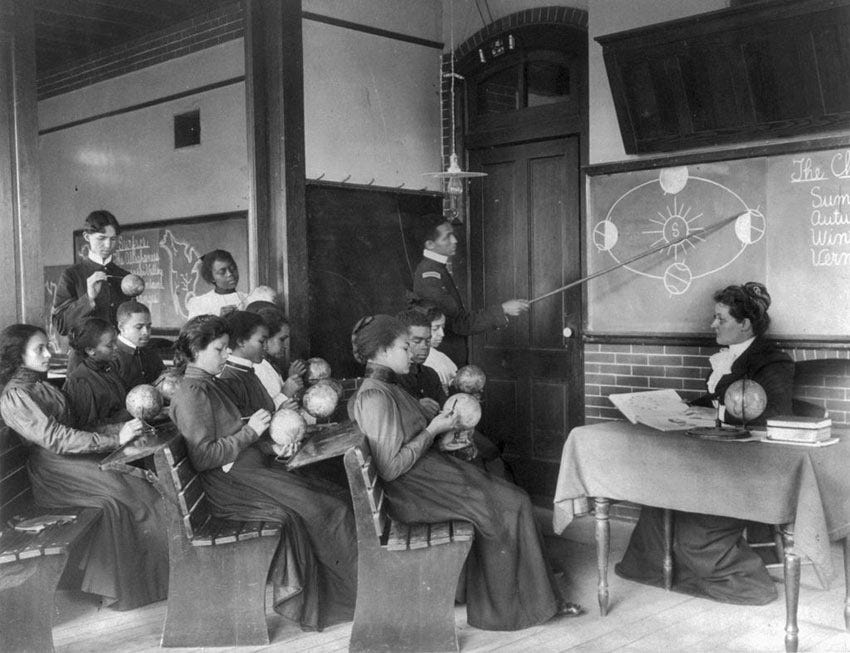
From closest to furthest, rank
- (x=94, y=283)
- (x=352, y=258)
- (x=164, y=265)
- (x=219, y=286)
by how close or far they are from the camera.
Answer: (x=94, y=283) → (x=219, y=286) → (x=352, y=258) → (x=164, y=265)

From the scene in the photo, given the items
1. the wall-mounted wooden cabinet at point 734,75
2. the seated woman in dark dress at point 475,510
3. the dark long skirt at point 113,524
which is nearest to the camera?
the seated woman in dark dress at point 475,510

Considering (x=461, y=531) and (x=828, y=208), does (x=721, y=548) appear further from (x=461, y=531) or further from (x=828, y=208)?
(x=828, y=208)

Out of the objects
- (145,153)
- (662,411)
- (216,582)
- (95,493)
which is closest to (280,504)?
(216,582)

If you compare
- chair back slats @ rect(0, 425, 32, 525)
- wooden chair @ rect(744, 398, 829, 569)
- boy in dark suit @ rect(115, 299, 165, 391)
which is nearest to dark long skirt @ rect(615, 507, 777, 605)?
wooden chair @ rect(744, 398, 829, 569)

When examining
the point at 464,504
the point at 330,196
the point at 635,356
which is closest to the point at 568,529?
the point at 635,356

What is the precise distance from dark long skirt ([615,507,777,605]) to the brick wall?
3.39 feet

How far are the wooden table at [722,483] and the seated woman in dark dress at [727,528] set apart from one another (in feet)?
1.77

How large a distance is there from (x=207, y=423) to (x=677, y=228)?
3181 mm

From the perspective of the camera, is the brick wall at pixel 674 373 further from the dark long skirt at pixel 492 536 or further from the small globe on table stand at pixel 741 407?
the dark long skirt at pixel 492 536

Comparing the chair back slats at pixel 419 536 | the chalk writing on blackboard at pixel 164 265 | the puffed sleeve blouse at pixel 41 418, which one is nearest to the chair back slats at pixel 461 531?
the chair back slats at pixel 419 536

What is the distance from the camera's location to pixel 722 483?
371 cm

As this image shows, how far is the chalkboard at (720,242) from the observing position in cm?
496

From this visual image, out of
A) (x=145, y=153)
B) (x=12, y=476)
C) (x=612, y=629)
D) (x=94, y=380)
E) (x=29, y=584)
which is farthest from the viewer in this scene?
(x=145, y=153)

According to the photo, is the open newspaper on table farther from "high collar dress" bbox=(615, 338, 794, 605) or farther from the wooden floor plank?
the wooden floor plank
